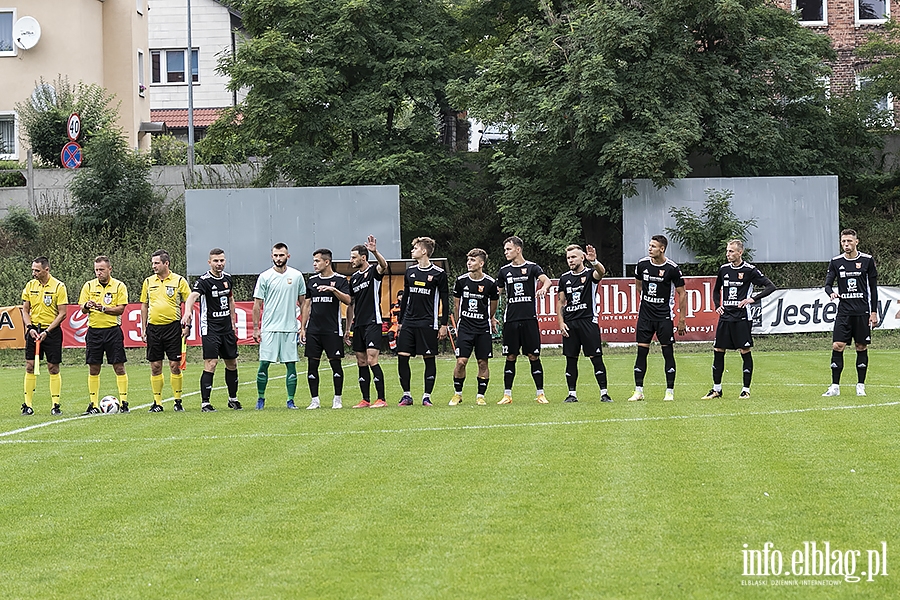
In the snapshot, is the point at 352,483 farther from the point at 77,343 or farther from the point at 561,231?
the point at 561,231

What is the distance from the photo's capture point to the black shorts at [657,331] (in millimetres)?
15250

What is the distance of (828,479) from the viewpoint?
871 cm

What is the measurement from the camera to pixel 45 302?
53.5 feet

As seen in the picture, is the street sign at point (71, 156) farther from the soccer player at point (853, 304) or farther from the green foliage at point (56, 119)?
the soccer player at point (853, 304)

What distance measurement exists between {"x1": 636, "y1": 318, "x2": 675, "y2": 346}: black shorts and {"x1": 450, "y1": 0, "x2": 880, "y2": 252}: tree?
19.0 m

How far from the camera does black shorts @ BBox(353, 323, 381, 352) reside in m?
15.5

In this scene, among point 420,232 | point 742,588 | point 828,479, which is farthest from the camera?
point 420,232

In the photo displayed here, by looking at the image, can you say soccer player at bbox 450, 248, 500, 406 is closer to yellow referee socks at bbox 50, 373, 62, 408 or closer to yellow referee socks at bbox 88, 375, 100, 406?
yellow referee socks at bbox 88, 375, 100, 406

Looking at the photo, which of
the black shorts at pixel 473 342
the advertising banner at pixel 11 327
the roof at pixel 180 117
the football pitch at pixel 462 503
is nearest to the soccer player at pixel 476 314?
the black shorts at pixel 473 342

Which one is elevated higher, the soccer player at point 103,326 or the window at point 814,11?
the window at point 814,11

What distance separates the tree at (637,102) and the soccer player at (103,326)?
68.5ft

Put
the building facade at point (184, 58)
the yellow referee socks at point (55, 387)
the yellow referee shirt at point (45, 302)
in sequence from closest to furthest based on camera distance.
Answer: the yellow referee socks at point (55, 387), the yellow referee shirt at point (45, 302), the building facade at point (184, 58)

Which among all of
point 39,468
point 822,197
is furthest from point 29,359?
point 822,197

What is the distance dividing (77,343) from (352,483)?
23.6 meters
